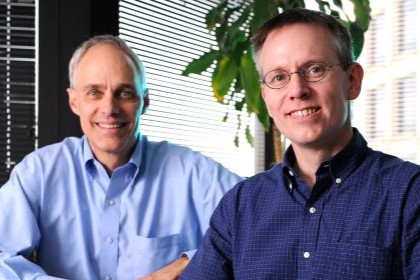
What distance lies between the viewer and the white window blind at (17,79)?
108 inches

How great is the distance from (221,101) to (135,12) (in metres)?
0.64

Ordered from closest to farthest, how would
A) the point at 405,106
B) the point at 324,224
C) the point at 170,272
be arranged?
the point at 324,224 → the point at 170,272 → the point at 405,106

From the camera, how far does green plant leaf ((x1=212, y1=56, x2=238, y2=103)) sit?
2.75 metres

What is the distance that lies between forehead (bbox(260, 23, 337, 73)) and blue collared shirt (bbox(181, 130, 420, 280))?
0.23m

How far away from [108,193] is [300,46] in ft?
2.77

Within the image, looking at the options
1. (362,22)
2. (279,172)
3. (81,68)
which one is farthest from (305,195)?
(362,22)

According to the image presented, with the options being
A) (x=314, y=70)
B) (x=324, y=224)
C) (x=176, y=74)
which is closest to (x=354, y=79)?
(x=314, y=70)

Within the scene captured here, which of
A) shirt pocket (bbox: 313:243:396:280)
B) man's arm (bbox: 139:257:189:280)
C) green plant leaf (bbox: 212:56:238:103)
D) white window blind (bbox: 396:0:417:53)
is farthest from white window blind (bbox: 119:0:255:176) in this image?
shirt pocket (bbox: 313:243:396:280)

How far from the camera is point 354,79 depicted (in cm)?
160

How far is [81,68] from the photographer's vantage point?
2.09 metres

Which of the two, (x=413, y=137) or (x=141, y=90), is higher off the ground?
(x=141, y=90)

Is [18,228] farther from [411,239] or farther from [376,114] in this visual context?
[376,114]

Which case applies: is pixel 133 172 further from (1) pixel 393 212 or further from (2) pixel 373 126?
(2) pixel 373 126

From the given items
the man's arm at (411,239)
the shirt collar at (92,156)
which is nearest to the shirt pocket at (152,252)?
the shirt collar at (92,156)
